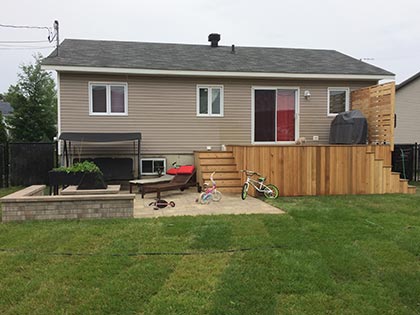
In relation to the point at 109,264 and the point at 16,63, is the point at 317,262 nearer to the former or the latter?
the point at 109,264

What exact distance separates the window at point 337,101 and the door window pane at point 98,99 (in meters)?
6.87

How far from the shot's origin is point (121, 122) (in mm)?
10281

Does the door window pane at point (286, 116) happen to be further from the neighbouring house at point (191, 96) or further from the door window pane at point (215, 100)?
the door window pane at point (215, 100)

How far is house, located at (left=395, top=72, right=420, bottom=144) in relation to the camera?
58.2ft

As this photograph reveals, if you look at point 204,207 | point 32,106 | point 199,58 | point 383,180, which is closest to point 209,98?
point 199,58

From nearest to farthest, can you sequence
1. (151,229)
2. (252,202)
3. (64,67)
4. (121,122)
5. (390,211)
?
1. (151,229)
2. (390,211)
3. (252,202)
4. (64,67)
5. (121,122)

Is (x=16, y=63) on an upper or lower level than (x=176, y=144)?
upper

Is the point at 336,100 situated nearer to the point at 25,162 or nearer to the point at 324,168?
the point at 324,168

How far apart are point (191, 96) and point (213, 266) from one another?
744 cm

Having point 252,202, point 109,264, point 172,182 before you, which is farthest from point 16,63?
point 109,264

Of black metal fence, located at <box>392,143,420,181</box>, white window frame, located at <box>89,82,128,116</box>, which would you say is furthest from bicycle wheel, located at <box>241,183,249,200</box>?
black metal fence, located at <box>392,143,420,181</box>

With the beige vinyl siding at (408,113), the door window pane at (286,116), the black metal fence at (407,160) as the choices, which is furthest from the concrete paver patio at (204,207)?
the beige vinyl siding at (408,113)

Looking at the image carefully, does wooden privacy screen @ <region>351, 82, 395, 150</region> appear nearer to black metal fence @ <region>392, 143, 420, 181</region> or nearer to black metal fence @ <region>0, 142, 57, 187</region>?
black metal fence @ <region>392, 143, 420, 181</region>

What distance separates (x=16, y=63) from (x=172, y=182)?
80.9 feet
